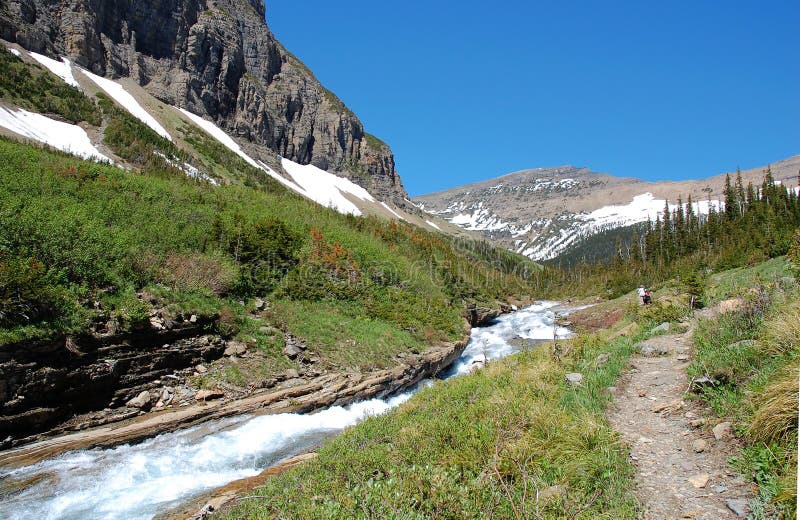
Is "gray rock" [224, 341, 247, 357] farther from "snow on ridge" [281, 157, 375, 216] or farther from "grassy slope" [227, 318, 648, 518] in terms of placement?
"snow on ridge" [281, 157, 375, 216]

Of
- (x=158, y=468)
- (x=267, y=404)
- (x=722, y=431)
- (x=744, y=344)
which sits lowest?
(x=158, y=468)

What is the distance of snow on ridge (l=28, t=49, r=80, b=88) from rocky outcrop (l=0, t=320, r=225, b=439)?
56.0m

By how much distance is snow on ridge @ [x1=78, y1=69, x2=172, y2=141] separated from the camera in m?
56.4

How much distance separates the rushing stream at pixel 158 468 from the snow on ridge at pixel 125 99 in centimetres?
5560

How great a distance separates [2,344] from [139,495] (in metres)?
4.45

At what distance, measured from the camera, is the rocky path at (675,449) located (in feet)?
12.8

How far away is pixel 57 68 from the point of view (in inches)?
2131

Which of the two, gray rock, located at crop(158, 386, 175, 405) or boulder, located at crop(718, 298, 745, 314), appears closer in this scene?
boulder, located at crop(718, 298, 745, 314)

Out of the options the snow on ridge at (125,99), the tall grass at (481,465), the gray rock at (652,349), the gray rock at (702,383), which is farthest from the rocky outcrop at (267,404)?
the snow on ridge at (125,99)

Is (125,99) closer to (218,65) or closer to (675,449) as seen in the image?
(218,65)

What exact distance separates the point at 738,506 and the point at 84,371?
40.7 ft

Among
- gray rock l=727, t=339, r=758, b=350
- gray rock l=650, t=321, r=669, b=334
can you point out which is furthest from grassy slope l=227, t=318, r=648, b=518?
gray rock l=650, t=321, r=669, b=334

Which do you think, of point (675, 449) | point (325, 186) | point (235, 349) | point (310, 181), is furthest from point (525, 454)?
point (310, 181)

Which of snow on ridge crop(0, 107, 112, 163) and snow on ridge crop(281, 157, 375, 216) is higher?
snow on ridge crop(281, 157, 375, 216)
